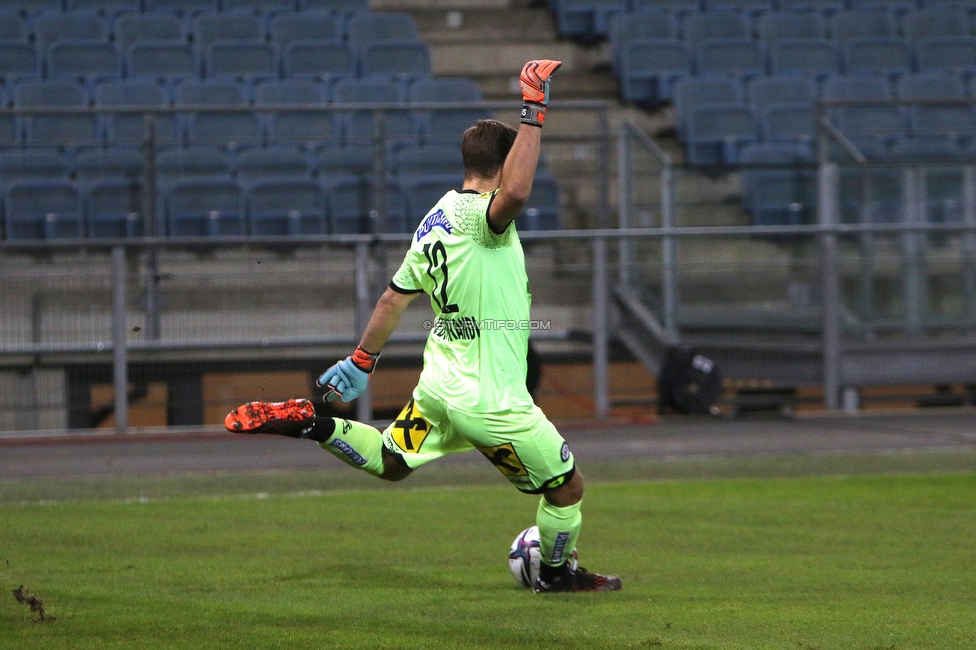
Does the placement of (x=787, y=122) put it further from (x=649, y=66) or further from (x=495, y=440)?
(x=495, y=440)

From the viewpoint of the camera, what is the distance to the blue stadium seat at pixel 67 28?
16328mm

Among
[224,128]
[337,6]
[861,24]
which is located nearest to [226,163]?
[224,128]

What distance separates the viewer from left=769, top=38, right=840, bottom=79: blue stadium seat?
17422 millimetres

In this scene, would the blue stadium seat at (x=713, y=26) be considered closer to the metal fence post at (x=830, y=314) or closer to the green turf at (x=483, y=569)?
the metal fence post at (x=830, y=314)

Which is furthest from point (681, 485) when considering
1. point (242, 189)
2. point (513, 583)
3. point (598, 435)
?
point (242, 189)

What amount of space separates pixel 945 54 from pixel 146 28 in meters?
11.5

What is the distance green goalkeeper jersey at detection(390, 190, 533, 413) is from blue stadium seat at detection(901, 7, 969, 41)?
607 inches

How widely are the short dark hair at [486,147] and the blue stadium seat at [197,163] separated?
8549 millimetres

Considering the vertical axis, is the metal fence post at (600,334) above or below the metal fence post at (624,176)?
below

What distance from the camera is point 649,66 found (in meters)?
17.4

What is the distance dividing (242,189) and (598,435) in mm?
4739

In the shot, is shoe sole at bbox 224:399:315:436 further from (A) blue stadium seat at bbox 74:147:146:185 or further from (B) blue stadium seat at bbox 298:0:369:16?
(B) blue stadium seat at bbox 298:0:369:16

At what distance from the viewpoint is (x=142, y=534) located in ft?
Result: 22.0

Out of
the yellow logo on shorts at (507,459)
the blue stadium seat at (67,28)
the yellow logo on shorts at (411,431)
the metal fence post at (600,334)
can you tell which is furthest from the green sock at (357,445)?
the blue stadium seat at (67,28)
